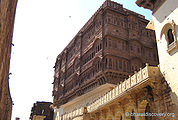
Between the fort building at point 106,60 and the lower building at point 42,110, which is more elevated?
the fort building at point 106,60

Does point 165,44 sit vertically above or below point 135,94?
above

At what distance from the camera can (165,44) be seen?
13.4 m

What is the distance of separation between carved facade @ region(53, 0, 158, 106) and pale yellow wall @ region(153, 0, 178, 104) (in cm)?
1139

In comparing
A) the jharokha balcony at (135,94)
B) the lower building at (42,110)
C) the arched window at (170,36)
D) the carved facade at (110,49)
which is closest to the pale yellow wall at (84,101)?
the carved facade at (110,49)

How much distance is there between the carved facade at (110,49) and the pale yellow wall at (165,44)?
1139 cm

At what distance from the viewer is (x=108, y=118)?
1816 centimetres

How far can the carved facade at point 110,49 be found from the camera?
2705 centimetres

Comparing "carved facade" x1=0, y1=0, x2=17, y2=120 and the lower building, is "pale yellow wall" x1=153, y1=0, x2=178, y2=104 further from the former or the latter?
the lower building

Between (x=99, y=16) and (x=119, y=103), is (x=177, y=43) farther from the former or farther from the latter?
(x=99, y=16)

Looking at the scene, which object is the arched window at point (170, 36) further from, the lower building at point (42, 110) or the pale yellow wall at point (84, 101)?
the lower building at point (42, 110)

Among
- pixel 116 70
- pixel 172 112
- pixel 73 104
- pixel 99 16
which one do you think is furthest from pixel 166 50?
pixel 73 104

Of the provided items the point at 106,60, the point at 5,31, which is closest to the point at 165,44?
the point at 5,31

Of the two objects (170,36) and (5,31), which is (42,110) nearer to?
(170,36)

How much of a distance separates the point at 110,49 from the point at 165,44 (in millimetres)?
13985
